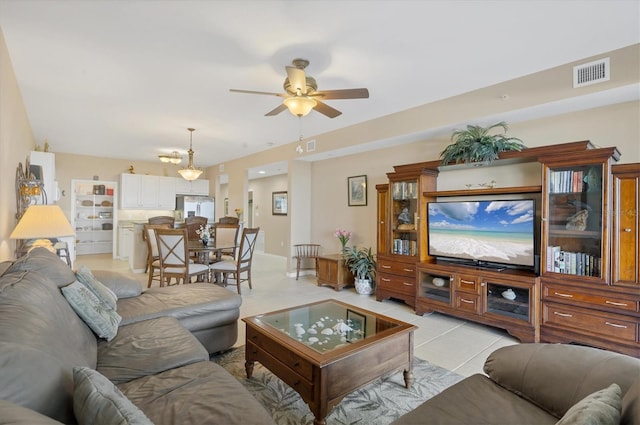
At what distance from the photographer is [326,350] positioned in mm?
1864

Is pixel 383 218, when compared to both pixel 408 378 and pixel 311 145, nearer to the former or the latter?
pixel 311 145

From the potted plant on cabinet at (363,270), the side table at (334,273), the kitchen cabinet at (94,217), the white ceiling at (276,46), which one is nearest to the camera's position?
the white ceiling at (276,46)

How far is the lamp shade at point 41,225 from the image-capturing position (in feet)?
9.02

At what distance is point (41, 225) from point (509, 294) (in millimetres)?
4620

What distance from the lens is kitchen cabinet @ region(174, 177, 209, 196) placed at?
8578 millimetres

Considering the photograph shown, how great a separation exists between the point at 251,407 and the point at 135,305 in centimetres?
171

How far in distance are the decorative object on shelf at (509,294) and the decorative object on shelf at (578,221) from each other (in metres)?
0.83

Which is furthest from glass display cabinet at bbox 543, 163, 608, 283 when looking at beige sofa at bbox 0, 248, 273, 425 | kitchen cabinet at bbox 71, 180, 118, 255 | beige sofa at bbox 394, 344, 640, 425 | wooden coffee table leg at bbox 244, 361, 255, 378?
kitchen cabinet at bbox 71, 180, 118, 255

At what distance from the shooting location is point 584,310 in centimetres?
276

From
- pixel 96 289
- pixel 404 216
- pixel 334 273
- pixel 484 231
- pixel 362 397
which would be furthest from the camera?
pixel 334 273

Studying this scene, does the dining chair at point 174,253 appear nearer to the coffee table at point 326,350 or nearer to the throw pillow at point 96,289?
the throw pillow at point 96,289

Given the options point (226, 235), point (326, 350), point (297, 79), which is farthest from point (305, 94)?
point (226, 235)

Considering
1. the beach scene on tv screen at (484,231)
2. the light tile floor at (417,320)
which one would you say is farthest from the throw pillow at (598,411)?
the beach scene on tv screen at (484,231)

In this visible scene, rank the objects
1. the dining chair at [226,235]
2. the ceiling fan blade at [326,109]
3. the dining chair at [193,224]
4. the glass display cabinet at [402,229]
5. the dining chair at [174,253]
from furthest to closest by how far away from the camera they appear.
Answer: the dining chair at [193,224]
the dining chair at [226,235]
the dining chair at [174,253]
the glass display cabinet at [402,229]
the ceiling fan blade at [326,109]
